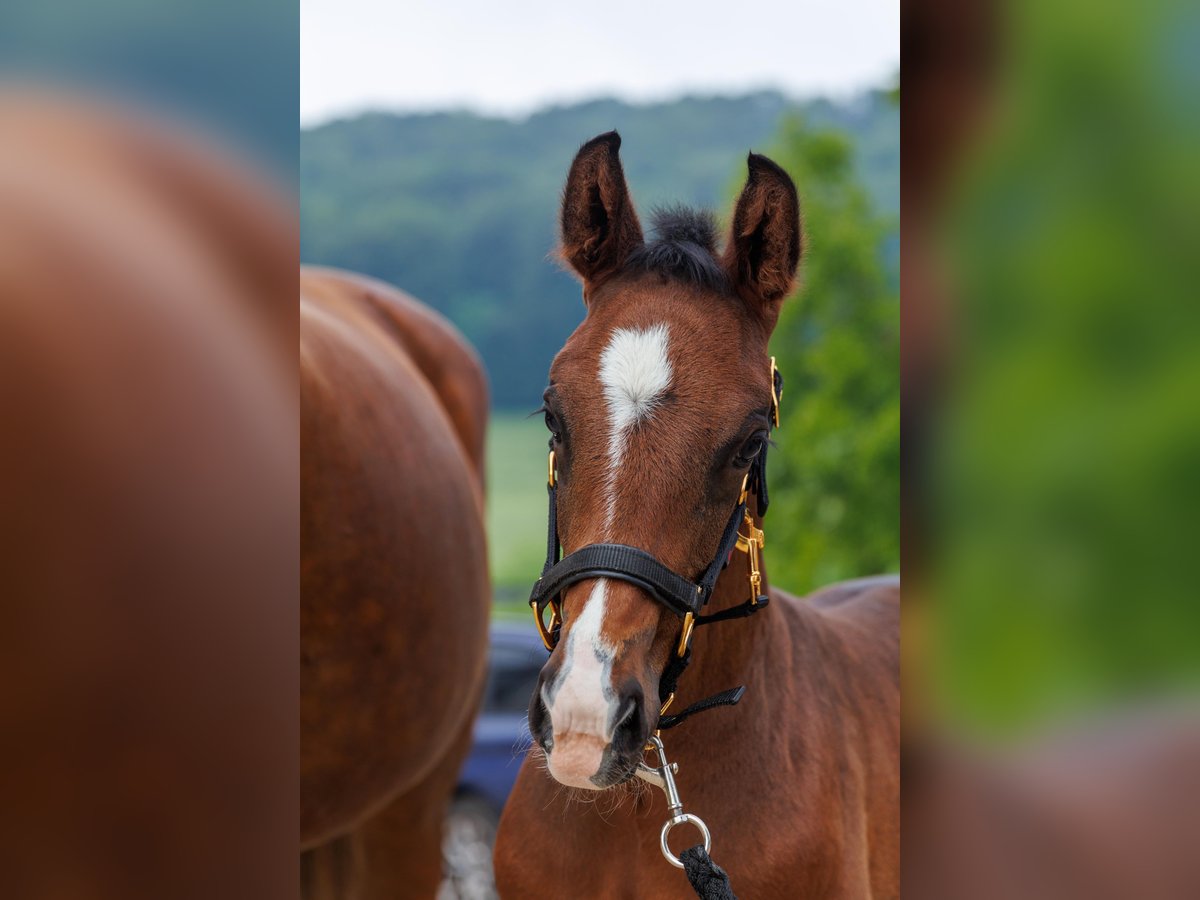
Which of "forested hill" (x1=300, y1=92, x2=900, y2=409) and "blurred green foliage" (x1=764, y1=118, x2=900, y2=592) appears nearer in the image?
"blurred green foliage" (x1=764, y1=118, x2=900, y2=592)

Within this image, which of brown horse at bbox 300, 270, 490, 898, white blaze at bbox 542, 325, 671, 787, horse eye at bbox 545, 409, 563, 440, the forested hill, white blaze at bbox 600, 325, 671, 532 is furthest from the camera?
the forested hill

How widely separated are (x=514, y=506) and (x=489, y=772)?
2.97 m

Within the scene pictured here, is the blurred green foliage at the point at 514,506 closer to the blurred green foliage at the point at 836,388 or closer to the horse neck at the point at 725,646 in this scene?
the blurred green foliage at the point at 836,388

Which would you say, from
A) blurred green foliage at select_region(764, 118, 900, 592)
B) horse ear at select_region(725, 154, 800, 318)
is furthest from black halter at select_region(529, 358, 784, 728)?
blurred green foliage at select_region(764, 118, 900, 592)

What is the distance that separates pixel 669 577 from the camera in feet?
4.99

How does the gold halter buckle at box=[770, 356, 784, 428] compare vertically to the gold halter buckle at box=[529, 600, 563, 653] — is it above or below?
above

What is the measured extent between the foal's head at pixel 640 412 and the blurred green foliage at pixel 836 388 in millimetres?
5213

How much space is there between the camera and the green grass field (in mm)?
8047

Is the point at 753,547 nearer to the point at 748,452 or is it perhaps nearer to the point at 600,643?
the point at 748,452

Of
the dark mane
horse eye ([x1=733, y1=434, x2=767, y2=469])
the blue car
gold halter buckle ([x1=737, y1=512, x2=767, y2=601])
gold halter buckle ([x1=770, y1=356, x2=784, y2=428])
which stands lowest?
the blue car
